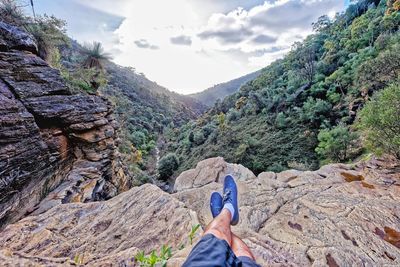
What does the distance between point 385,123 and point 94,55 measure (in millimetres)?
10590

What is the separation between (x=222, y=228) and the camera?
7.11 feet

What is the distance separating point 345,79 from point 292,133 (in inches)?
275

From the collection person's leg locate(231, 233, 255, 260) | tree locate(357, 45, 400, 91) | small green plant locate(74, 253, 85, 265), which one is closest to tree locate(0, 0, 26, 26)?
small green plant locate(74, 253, 85, 265)

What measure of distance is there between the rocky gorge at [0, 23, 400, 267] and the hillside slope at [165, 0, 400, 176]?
884 cm

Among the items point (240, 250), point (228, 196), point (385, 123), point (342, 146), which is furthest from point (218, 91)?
point (240, 250)

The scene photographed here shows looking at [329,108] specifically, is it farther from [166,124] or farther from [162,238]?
[166,124]

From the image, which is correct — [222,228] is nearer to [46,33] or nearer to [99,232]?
[99,232]

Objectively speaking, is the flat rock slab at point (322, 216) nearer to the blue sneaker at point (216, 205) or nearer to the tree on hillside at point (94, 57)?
the blue sneaker at point (216, 205)

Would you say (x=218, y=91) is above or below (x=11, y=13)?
below

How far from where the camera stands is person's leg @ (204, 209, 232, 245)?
2.00 metres

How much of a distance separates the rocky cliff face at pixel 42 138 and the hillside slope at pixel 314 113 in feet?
39.5

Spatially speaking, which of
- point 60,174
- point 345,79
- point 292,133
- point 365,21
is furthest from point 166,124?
point 60,174

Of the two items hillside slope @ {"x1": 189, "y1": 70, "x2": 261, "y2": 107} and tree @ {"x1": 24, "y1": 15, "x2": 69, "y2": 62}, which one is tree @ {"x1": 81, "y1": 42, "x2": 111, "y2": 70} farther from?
hillside slope @ {"x1": 189, "y1": 70, "x2": 261, "y2": 107}

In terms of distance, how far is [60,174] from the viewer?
5.47 metres
